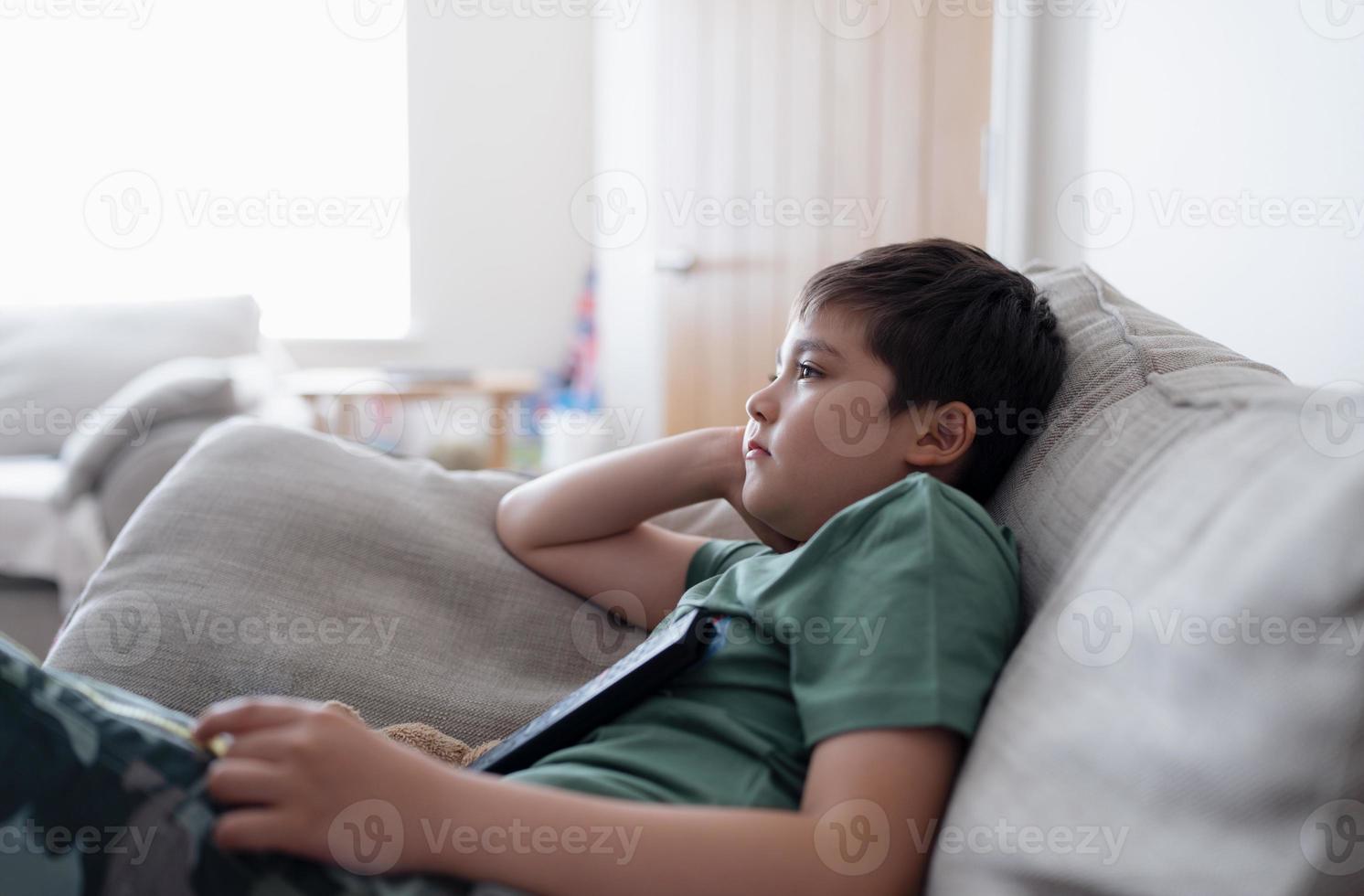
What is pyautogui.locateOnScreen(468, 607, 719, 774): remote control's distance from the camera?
78 centimetres

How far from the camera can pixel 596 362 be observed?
4727mm

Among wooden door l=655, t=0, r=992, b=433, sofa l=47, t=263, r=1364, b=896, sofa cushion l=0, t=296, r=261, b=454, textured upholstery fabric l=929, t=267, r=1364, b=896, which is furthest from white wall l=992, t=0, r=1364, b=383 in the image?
sofa cushion l=0, t=296, r=261, b=454

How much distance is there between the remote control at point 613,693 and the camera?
78 cm

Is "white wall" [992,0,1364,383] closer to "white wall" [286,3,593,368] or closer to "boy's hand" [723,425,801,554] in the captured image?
"boy's hand" [723,425,801,554]

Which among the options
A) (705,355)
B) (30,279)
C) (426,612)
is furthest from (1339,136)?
(30,279)

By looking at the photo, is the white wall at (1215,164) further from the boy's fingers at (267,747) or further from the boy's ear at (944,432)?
the boy's fingers at (267,747)

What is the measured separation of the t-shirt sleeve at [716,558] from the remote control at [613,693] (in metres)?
0.21

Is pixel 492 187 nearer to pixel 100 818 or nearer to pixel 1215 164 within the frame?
pixel 1215 164

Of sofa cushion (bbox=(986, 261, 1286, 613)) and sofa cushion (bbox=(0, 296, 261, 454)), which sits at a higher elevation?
sofa cushion (bbox=(986, 261, 1286, 613))

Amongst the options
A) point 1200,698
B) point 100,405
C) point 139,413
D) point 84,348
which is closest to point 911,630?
point 1200,698

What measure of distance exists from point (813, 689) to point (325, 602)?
572 mm

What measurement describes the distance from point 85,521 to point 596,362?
259 centimetres

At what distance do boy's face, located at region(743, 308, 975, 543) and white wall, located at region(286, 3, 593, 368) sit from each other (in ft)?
12.7

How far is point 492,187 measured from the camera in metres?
4.64
